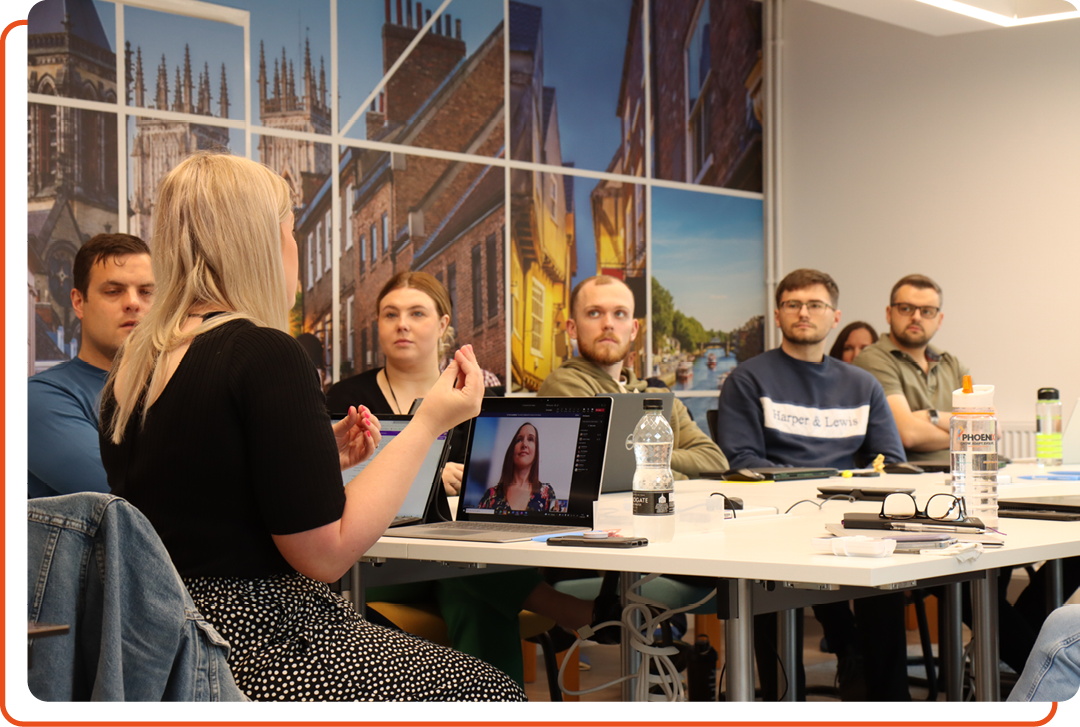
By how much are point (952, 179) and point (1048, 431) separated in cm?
310

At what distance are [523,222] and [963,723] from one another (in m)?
4.77

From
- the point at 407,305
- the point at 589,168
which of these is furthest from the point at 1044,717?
the point at 589,168

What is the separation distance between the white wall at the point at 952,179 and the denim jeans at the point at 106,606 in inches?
227

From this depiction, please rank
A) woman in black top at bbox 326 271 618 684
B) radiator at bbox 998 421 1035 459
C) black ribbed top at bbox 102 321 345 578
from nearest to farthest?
black ribbed top at bbox 102 321 345 578
woman in black top at bbox 326 271 618 684
radiator at bbox 998 421 1035 459

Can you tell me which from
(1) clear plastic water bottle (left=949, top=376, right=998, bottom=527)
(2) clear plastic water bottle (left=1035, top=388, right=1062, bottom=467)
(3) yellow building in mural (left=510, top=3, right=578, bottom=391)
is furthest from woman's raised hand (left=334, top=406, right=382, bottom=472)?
(3) yellow building in mural (left=510, top=3, right=578, bottom=391)

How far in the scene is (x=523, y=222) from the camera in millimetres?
5875

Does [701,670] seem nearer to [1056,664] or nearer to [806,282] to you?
[1056,664]

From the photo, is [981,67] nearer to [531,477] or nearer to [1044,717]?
[531,477]

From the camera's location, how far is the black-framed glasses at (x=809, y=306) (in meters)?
3.74

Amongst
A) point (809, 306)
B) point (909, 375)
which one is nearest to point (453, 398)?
point (809, 306)

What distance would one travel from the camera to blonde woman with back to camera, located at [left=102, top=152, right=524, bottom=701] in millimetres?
1312

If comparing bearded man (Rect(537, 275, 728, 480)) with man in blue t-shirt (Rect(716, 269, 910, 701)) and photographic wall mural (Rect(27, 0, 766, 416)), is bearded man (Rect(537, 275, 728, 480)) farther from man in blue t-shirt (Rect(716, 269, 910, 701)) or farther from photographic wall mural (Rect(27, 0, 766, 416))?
Result: photographic wall mural (Rect(27, 0, 766, 416))

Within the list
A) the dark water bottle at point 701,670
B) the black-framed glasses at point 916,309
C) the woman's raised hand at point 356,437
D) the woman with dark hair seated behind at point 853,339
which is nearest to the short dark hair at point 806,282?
the black-framed glasses at point 916,309

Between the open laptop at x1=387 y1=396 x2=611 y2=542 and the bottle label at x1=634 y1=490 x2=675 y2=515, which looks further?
the open laptop at x1=387 y1=396 x2=611 y2=542
